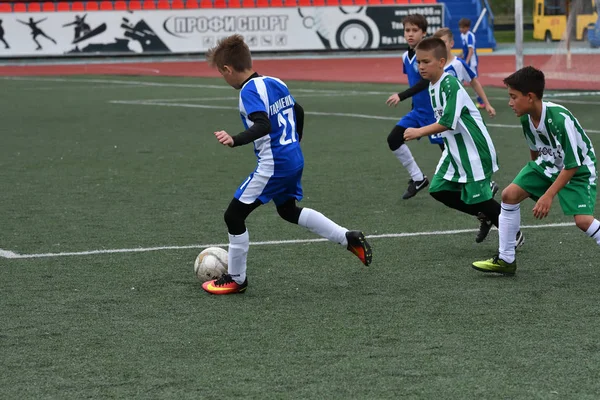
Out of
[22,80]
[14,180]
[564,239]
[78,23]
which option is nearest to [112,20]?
[78,23]

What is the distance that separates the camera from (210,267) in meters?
6.13

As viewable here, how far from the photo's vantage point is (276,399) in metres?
4.01

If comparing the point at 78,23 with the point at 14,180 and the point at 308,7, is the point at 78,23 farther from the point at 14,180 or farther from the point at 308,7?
the point at 14,180

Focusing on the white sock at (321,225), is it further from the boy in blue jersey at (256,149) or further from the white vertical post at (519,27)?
the white vertical post at (519,27)

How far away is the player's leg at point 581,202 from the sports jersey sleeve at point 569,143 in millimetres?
241

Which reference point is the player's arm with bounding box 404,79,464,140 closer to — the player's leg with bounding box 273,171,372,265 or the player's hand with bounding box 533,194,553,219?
the player's leg with bounding box 273,171,372,265

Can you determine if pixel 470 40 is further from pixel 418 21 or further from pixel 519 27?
pixel 418 21

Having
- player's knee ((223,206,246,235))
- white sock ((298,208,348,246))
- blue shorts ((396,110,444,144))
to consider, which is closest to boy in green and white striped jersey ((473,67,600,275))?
white sock ((298,208,348,246))

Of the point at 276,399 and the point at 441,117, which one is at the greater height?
the point at 441,117

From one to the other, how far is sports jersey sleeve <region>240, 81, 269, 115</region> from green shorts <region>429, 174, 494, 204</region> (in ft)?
5.28

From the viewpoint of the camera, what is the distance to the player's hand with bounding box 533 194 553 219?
557 centimetres

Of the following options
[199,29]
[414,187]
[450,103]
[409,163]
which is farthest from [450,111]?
[199,29]

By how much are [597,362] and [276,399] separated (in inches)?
56.5

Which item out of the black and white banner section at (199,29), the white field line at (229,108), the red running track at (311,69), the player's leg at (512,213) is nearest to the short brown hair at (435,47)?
the player's leg at (512,213)
